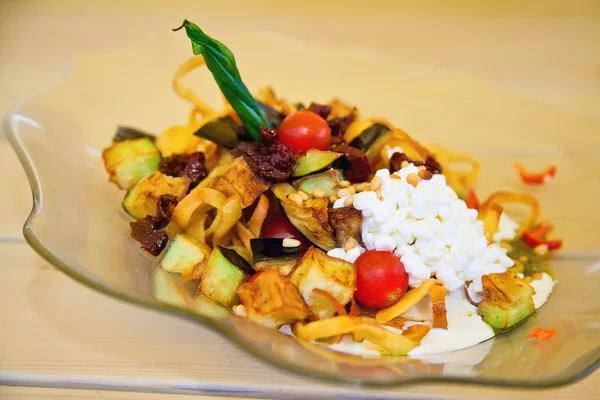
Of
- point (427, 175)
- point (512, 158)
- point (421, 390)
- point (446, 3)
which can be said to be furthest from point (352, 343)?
point (446, 3)

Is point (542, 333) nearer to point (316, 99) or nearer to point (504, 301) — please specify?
point (504, 301)

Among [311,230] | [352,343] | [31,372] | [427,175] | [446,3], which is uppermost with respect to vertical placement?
[446,3]

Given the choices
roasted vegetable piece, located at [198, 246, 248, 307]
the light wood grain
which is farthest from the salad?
the light wood grain

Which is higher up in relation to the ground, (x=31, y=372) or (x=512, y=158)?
(x=512, y=158)

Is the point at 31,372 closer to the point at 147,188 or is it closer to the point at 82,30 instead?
the point at 147,188

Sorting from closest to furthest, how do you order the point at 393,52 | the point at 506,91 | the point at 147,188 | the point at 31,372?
1. the point at 31,372
2. the point at 147,188
3. the point at 506,91
4. the point at 393,52

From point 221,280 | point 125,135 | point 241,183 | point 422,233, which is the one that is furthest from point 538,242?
point 125,135

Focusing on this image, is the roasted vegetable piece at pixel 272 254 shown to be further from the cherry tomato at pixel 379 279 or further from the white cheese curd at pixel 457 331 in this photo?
the white cheese curd at pixel 457 331
